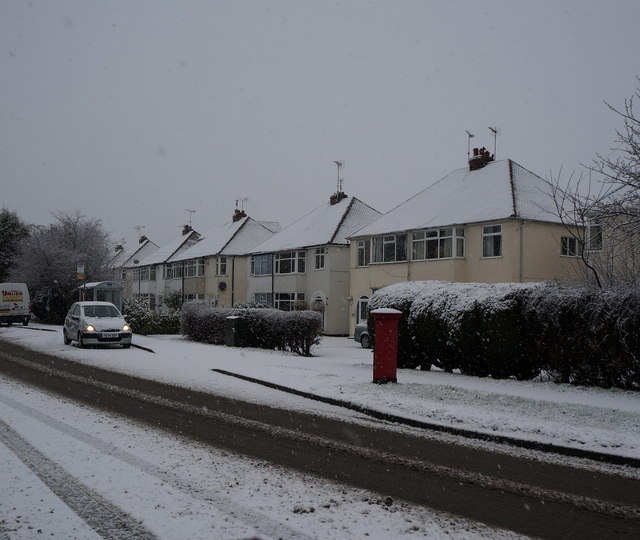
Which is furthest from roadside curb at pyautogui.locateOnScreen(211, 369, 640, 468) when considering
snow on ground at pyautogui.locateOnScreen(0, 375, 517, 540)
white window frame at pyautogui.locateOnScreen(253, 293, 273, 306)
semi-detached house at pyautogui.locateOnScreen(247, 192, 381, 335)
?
white window frame at pyautogui.locateOnScreen(253, 293, 273, 306)

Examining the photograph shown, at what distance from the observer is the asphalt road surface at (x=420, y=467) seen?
525 cm

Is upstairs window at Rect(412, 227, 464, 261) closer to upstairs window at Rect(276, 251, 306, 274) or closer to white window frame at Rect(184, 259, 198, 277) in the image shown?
upstairs window at Rect(276, 251, 306, 274)

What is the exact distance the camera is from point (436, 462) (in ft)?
23.0

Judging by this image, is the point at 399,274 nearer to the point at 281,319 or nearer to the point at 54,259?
the point at 281,319

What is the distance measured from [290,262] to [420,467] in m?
40.0

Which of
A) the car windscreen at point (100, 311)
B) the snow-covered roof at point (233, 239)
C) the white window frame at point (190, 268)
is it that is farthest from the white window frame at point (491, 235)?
the white window frame at point (190, 268)

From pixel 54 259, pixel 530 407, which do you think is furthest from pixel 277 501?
pixel 54 259

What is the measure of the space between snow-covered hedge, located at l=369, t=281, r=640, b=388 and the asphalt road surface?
5.37 meters

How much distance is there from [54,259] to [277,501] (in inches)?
1757

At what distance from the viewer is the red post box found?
41.8 ft

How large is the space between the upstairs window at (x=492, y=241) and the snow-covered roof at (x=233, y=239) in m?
27.7

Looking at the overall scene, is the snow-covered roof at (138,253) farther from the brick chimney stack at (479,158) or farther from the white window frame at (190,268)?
the brick chimney stack at (479,158)

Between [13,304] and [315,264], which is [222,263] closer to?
[315,264]

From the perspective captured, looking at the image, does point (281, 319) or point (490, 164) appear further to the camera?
point (490, 164)
